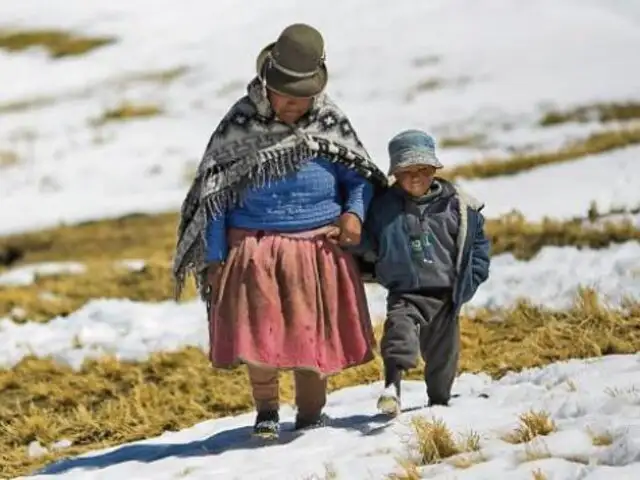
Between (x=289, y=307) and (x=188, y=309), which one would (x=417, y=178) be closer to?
(x=289, y=307)

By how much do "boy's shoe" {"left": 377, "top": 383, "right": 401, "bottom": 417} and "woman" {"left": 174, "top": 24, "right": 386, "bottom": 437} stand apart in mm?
271

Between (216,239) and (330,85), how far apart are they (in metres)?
35.6

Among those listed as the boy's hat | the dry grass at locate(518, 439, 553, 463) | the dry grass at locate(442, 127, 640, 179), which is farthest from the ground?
the boy's hat

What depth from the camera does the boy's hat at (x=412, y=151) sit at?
5.93m

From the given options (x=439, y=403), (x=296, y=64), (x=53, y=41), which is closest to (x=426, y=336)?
(x=439, y=403)

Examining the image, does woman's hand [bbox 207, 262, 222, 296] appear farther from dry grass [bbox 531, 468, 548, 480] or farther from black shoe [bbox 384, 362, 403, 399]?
dry grass [bbox 531, 468, 548, 480]

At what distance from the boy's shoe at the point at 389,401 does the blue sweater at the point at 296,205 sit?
2.79ft

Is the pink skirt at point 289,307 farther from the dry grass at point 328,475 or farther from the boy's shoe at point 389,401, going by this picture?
the dry grass at point 328,475

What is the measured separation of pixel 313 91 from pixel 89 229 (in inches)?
723

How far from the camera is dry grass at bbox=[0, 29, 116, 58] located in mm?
57375

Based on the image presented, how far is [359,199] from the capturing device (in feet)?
20.1

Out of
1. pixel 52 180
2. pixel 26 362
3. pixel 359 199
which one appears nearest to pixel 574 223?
pixel 26 362

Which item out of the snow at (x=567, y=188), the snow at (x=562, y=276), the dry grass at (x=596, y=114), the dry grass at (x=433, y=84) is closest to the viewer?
the snow at (x=562, y=276)

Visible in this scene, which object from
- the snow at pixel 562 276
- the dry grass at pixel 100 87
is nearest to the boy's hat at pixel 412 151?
the snow at pixel 562 276
